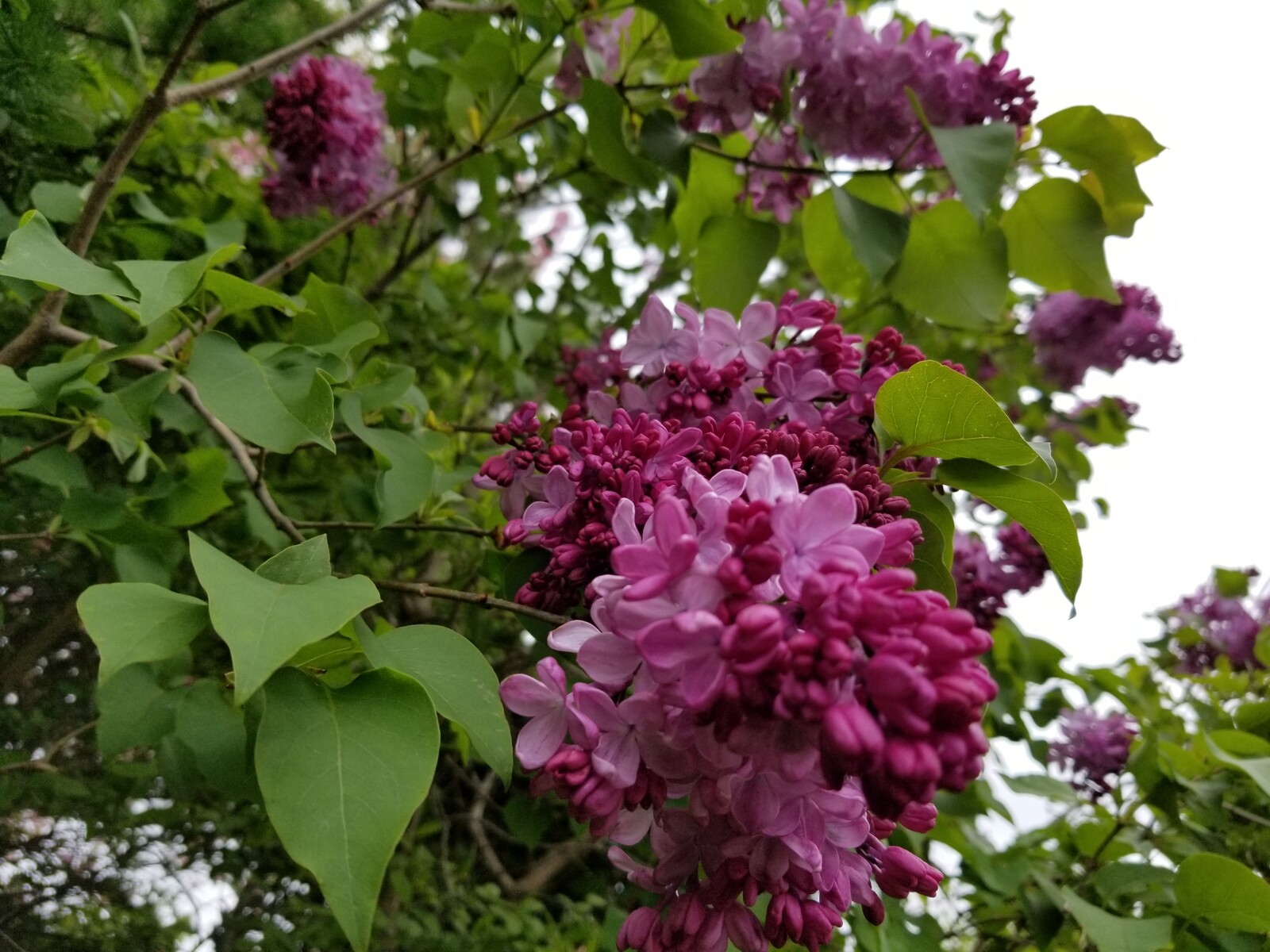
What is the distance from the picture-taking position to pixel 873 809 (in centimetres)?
41

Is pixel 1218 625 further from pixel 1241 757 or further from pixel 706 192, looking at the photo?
pixel 706 192

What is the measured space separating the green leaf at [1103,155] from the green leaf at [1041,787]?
0.87 metres

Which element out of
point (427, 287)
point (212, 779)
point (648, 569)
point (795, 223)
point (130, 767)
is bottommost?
point (130, 767)

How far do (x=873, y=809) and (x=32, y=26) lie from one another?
3.50 ft

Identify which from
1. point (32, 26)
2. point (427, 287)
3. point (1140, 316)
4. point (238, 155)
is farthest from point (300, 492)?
point (1140, 316)

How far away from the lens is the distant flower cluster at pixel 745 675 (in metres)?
0.38

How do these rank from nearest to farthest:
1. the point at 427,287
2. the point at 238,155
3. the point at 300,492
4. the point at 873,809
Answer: the point at 873,809
the point at 300,492
the point at 427,287
the point at 238,155

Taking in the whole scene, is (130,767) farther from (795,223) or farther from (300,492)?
(795,223)

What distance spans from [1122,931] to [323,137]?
62.4 inches

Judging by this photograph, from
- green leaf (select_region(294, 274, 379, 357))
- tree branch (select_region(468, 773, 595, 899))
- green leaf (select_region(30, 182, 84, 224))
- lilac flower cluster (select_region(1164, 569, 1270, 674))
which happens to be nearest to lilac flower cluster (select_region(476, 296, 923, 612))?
green leaf (select_region(294, 274, 379, 357))

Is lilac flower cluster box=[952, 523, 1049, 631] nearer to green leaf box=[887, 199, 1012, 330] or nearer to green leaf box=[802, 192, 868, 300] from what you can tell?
green leaf box=[887, 199, 1012, 330]

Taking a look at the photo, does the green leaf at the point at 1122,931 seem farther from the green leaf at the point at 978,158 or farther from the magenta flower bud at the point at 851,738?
the green leaf at the point at 978,158

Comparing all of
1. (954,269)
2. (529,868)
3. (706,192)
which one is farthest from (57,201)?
(529,868)

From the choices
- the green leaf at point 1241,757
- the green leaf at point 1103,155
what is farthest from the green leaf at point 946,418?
the green leaf at point 1103,155
